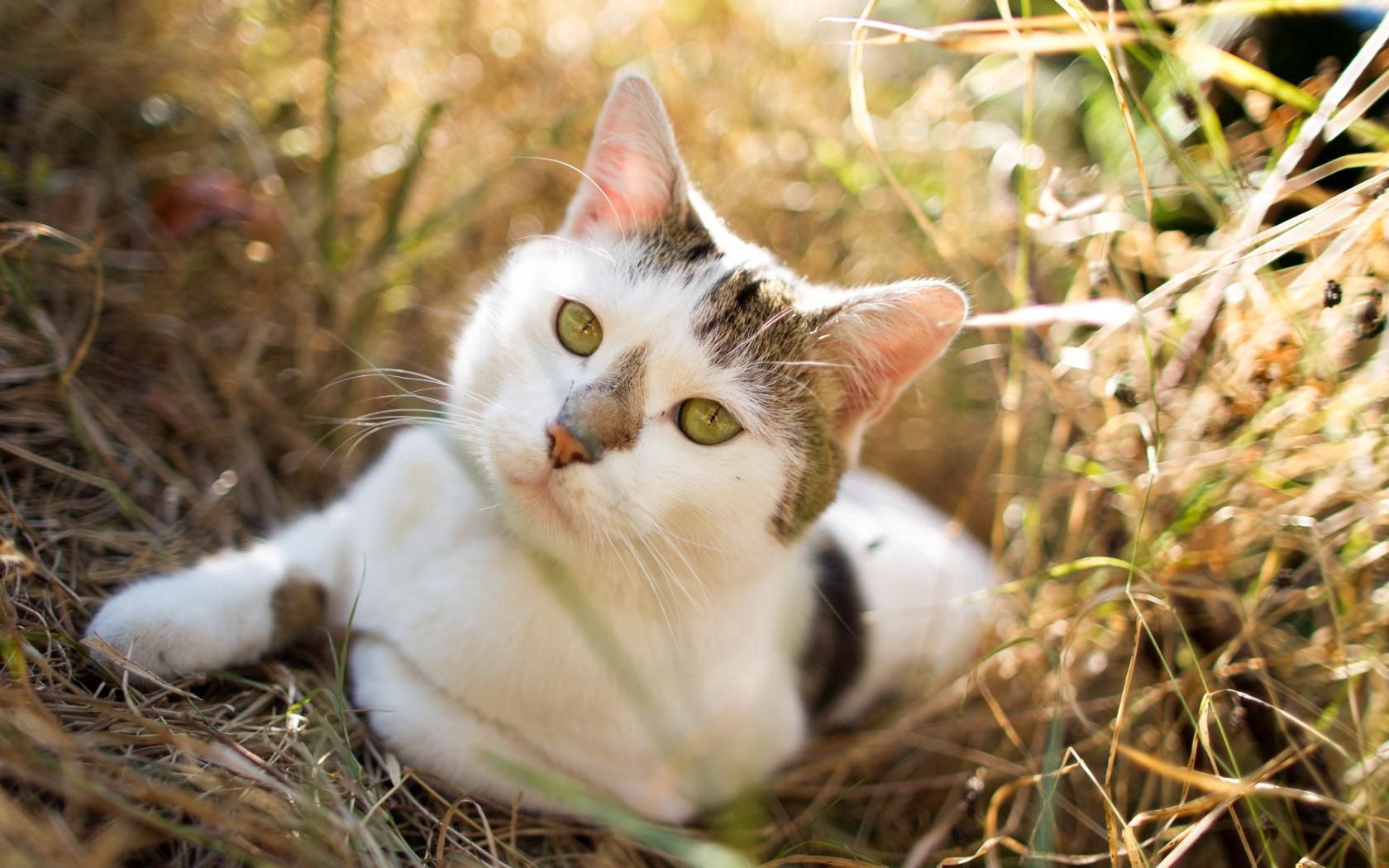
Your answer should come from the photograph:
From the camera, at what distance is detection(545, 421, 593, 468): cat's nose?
1.37m

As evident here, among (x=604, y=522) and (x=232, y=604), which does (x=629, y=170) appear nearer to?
(x=604, y=522)

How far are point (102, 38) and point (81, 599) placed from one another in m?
1.75

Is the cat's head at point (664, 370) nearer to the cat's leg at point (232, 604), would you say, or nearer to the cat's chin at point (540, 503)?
the cat's chin at point (540, 503)

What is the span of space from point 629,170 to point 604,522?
84 centimetres

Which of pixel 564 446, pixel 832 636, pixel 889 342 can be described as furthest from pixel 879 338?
pixel 832 636

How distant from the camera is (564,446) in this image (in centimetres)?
137

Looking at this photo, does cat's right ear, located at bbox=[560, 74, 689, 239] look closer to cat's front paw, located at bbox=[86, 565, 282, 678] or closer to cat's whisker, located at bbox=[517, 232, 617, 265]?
cat's whisker, located at bbox=[517, 232, 617, 265]

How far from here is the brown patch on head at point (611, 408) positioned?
1.40 metres

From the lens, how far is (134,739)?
127 cm

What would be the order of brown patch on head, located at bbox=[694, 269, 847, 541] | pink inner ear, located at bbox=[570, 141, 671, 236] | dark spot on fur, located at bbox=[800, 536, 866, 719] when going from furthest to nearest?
1. dark spot on fur, located at bbox=[800, 536, 866, 719]
2. pink inner ear, located at bbox=[570, 141, 671, 236]
3. brown patch on head, located at bbox=[694, 269, 847, 541]

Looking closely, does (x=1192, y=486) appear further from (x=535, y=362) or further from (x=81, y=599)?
(x=81, y=599)

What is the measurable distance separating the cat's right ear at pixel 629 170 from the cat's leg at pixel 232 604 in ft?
2.96

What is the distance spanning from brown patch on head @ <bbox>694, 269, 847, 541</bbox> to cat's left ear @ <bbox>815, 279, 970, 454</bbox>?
0.12ft

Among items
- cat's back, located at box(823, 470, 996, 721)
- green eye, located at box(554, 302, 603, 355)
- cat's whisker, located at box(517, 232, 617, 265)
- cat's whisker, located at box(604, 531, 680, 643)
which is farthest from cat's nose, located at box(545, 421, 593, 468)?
cat's back, located at box(823, 470, 996, 721)
